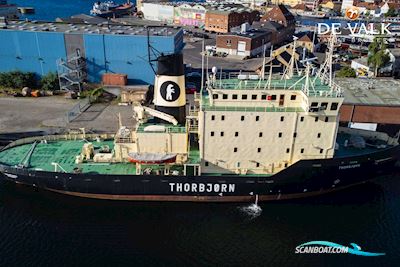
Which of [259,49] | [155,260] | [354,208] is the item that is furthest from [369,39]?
[155,260]

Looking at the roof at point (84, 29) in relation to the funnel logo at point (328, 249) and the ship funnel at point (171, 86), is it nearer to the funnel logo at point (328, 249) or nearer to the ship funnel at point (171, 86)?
the ship funnel at point (171, 86)

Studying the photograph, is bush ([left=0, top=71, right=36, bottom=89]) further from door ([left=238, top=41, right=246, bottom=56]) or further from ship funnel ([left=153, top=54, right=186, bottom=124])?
door ([left=238, top=41, right=246, bottom=56])

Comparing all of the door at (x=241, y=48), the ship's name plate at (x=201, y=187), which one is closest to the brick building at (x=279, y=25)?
the door at (x=241, y=48)

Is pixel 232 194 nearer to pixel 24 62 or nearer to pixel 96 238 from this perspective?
pixel 96 238

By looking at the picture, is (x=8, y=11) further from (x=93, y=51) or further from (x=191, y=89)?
(x=191, y=89)

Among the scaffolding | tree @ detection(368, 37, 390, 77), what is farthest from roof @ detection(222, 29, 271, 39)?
the scaffolding

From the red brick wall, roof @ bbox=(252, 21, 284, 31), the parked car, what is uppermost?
roof @ bbox=(252, 21, 284, 31)
